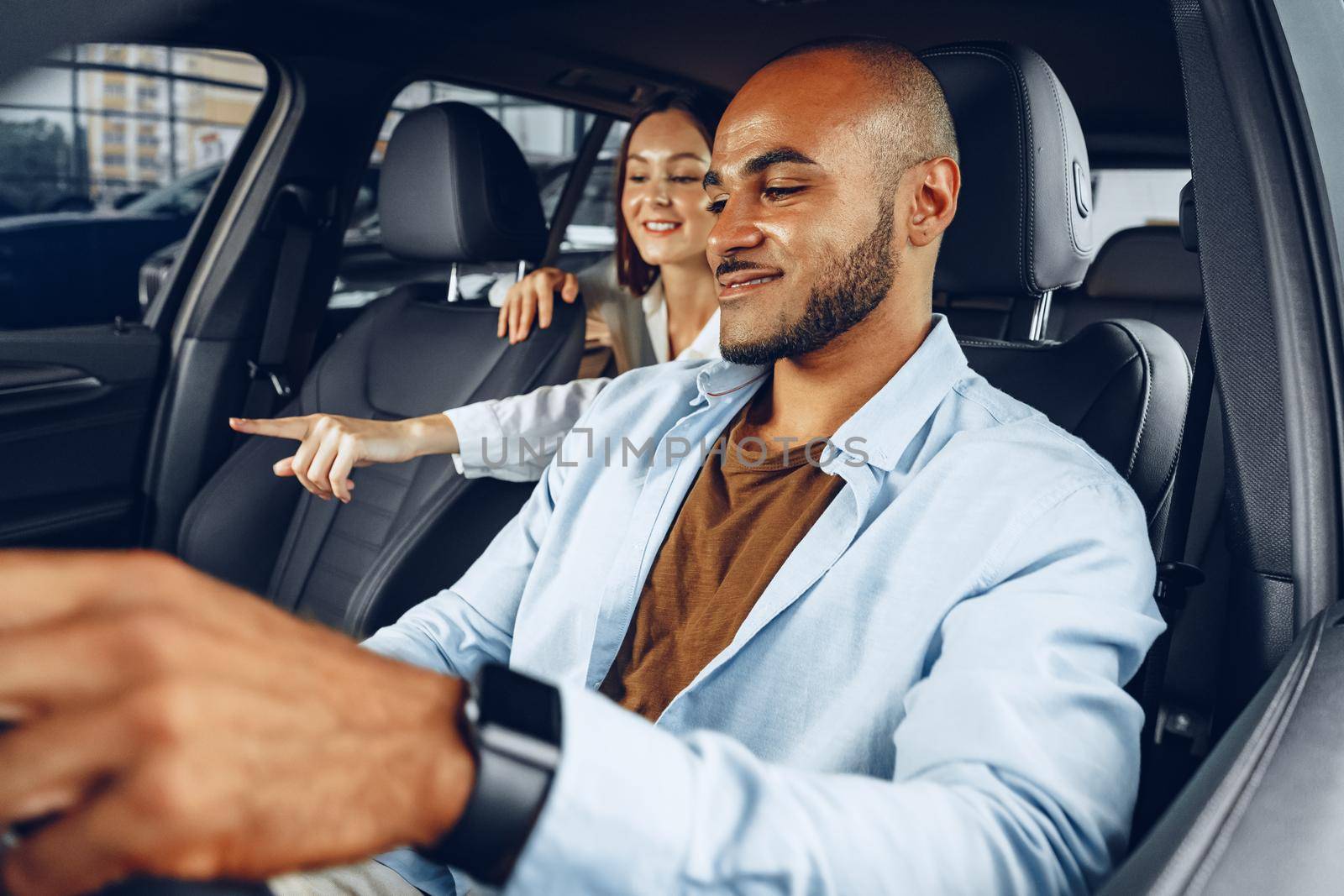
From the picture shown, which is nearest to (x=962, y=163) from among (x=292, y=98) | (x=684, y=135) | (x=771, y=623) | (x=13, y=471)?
(x=771, y=623)

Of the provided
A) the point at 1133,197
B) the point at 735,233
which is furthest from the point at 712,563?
the point at 1133,197

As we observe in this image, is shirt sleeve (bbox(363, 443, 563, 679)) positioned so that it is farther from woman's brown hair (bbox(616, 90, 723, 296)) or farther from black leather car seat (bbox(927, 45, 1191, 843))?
woman's brown hair (bbox(616, 90, 723, 296))

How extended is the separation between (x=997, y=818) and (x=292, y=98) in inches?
84.4

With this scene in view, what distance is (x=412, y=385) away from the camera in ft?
6.72

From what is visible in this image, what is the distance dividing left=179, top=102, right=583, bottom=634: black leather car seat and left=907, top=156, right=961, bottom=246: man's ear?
885 mm

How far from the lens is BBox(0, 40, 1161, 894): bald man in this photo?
417 mm

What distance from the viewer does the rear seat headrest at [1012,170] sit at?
1269 mm

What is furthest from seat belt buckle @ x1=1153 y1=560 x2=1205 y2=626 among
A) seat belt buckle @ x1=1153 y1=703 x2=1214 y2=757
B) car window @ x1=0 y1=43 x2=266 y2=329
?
car window @ x1=0 y1=43 x2=266 y2=329

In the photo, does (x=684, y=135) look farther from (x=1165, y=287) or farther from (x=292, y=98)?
(x=1165, y=287)

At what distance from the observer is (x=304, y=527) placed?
2.01 metres

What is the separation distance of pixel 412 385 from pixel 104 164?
133 centimetres

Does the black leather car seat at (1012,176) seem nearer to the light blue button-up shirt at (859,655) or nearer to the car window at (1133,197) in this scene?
the light blue button-up shirt at (859,655)

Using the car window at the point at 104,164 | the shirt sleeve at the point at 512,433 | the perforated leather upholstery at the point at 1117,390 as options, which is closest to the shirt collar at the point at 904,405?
the perforated leather upholstery at the point at 1117,390

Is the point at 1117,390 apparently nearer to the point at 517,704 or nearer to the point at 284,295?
the point at 517,704
